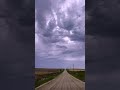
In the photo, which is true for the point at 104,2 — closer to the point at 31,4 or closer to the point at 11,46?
the point at 31,4

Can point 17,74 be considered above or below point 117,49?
below

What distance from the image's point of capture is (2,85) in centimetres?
1245

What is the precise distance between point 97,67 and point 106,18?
2.12 metres

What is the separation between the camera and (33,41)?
1242 cm

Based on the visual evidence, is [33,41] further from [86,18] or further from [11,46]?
[86,18]

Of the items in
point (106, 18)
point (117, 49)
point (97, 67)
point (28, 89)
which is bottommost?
point (28, 89)

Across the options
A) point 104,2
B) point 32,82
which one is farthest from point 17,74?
point 104,2

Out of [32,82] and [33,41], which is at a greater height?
[33,41]

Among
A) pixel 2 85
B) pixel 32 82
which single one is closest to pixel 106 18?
pixel 32 82

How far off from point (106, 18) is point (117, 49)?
1.39 metres

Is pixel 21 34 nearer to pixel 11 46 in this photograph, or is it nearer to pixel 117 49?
pixel 11 46

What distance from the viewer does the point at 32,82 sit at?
1246 centimetres

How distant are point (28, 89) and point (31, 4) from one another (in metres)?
3.61

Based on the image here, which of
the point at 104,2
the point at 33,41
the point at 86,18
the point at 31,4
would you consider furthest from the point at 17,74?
the point at 104,2
